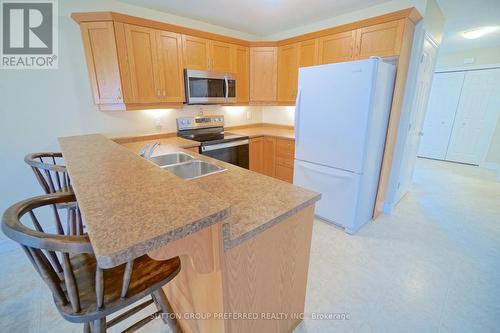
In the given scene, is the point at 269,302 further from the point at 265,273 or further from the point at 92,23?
the point at 92,23

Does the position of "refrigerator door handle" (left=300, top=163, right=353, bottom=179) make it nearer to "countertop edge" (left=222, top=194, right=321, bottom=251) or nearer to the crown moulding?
"countertop edge" (left=222, top=194, right=321, bottom=251)

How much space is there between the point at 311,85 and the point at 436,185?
3.13 m

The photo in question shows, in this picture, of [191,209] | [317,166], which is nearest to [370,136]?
[317,166]

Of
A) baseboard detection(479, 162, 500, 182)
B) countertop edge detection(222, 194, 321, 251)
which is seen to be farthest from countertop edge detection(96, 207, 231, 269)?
baseboard detection(479, 162, 500, 182)

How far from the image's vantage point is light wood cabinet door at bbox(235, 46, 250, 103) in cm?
327

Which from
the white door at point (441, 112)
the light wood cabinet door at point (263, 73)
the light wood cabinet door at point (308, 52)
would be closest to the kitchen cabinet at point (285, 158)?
the light wood cabinet door at point (263, 73)

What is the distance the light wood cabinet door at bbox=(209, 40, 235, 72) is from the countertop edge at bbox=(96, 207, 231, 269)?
2840 millimetres

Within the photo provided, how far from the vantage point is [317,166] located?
2520mm

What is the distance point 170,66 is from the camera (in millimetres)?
2631

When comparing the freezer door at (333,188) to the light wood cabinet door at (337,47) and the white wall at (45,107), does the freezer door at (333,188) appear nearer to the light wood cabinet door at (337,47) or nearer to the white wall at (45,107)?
the light wood cabinet door at (337,47)

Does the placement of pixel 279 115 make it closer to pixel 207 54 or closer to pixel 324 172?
pixel 207 54

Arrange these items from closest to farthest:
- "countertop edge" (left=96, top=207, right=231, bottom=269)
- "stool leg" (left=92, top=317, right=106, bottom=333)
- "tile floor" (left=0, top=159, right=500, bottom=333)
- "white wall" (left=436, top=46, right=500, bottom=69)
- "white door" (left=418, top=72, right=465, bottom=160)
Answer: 1. "countertop edge" (left=96, top=207, right=231, bottom=269)
2. "stool leg" (left=92, top=317, right=106, bottom=333)
3. "tile floor" (left=0, top=159, right=500, bottom=333)
4. "white wall" (left=436, top=46, right=500, bottom=69)
5. "white door" (left=418, top=72, right=465, bottom=160)

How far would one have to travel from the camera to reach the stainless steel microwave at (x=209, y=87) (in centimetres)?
278

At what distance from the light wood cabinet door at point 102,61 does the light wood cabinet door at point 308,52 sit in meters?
2.35
